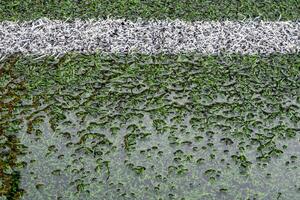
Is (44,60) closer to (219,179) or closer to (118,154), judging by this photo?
(118,154)

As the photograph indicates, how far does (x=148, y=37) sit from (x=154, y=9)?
0.22m

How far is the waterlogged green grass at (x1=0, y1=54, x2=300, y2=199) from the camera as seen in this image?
5.84ft

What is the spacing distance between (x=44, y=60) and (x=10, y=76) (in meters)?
0.16

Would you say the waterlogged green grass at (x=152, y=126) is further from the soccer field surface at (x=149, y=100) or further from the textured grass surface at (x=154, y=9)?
the textured grass surface at (x=154, y=9)

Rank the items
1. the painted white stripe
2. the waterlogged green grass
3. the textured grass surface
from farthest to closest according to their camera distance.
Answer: the textured grass surface
the painted white stripe
the waterlogged green grass

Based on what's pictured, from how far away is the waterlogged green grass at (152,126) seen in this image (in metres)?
1.78

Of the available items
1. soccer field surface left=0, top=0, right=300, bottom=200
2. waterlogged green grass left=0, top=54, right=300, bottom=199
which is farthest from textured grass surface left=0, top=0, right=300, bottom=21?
waterlogged green grass left=0, top=54, right=300, bottom=199

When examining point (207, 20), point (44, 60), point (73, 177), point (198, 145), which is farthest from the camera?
point (207, 20)

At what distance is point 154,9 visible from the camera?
8.46 feet

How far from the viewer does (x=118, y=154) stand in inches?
74.0

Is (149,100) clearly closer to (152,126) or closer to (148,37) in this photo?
(152,126)

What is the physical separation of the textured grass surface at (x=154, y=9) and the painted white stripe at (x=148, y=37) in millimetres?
52

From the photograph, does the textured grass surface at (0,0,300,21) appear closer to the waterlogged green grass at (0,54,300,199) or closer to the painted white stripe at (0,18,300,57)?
the painted white stripe at (0,18,300,57)

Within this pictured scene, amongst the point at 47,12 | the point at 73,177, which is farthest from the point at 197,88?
the point at 47,12
